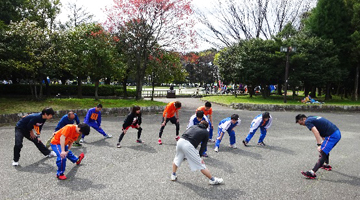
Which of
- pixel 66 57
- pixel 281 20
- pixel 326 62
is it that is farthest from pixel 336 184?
pixel 281 20

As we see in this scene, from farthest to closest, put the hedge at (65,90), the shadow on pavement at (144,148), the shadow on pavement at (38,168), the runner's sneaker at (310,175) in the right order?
the hedge at (65,90) → the shadow on pavement at (144,148) → the shadow on pavement at (38,168) → the runner's sneaker at (310,175)

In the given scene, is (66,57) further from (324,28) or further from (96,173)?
(324,28)

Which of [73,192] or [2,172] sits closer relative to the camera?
[73,192]

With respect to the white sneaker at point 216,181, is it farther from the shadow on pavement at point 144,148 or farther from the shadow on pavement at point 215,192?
the shadow on pavement at point 144,148

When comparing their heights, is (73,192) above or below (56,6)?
below

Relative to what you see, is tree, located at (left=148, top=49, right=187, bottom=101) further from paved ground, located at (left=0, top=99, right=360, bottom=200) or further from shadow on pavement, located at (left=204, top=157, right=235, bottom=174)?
shadow on pavement, located at (left=204, top=157, right=235, bottom=174)

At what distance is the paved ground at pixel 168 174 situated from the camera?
187 inches

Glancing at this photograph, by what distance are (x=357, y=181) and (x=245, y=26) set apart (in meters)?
29.2

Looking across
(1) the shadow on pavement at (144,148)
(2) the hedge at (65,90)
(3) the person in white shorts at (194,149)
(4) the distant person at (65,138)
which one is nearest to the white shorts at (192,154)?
(3) the person in white shorts at (194,149)

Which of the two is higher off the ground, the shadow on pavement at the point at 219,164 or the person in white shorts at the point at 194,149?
the person in white shorts at the point at 194,149

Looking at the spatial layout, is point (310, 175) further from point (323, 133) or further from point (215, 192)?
point (215, 192)

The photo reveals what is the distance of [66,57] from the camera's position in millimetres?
15641

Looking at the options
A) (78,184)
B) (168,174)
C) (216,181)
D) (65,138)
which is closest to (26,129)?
(65,138)

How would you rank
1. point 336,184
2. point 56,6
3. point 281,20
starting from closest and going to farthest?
point 336,184, point 56,6, point 281,20
